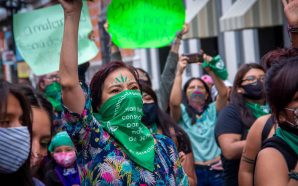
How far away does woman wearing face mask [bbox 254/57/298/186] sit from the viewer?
208cm

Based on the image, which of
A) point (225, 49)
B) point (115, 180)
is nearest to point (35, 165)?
point (115, 180)

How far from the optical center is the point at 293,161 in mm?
2105

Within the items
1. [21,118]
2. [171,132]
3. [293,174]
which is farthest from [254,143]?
[21,118]

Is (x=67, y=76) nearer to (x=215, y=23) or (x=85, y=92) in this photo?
(x=85, y=92)

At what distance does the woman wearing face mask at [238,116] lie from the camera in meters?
3.62

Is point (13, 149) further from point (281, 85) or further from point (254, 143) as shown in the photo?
point (254, 143)

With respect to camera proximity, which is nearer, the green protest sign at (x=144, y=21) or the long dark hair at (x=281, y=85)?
the long dark hair at (x=281, y=85)

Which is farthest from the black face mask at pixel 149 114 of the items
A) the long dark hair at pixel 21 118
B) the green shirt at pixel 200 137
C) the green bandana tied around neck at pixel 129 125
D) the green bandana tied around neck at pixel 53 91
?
the green bandana tied around neck at pixel 53 91

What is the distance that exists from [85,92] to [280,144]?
33.6 inches

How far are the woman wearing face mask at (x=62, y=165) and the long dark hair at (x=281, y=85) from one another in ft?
4.92

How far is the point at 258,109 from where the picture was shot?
149 inches

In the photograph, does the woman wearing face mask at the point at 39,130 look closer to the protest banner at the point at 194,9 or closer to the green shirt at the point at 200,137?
the green shirt at the point at 200,137

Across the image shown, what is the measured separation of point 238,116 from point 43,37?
221cm

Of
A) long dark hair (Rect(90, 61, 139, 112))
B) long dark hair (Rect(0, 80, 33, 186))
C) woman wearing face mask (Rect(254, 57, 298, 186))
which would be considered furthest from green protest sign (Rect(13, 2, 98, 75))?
woman wearing face mask (Rect(254, 57, 298, 186))
